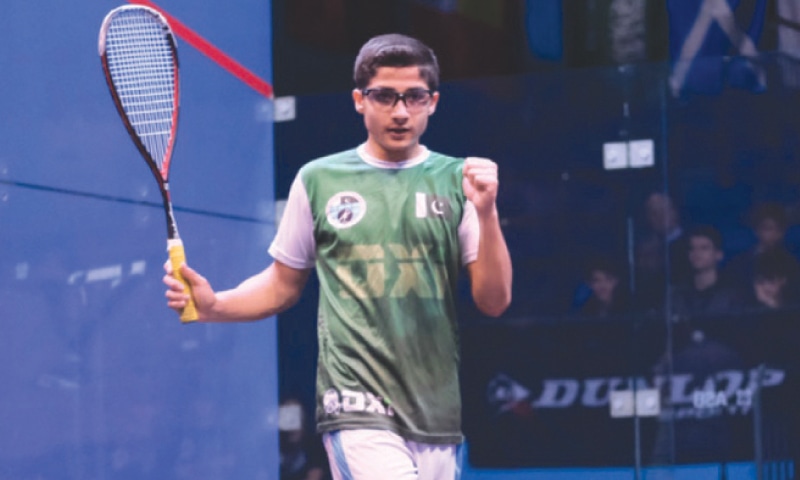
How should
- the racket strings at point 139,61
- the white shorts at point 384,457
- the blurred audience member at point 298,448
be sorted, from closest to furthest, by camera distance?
the white shorts at point 384,457
the racket strings at point 139,61
the blurred audience member at point 298,448

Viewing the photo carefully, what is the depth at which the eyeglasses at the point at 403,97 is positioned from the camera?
265 cm

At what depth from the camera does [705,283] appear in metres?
4.87

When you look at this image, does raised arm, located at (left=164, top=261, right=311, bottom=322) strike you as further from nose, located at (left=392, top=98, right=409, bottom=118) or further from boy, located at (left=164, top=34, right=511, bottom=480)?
nose, located at (left=392, top=98, right=409, bottom=118)

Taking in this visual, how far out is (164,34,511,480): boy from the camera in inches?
104

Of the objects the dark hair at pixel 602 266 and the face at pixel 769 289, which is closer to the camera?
the face at pixel 769 289

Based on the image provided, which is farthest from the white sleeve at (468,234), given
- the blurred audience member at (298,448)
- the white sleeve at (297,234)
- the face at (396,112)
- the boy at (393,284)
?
the blurred audience member at (298,448)

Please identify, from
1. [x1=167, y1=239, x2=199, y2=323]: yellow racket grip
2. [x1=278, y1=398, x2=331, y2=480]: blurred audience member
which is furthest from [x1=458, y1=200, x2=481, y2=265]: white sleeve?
[x1=278, y1=398, x2=331, y2=480]: blurred audience member

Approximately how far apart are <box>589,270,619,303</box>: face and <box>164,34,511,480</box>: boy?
7.55 ft

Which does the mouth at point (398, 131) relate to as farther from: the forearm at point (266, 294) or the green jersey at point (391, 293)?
the forearm at point (266, 294)

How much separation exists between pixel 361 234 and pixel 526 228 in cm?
244

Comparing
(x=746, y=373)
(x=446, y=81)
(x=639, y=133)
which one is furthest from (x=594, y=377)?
(x=446, y=81)

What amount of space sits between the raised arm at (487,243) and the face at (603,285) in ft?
7.53

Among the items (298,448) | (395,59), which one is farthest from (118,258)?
(395,59)

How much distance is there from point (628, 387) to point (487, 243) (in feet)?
8.08
